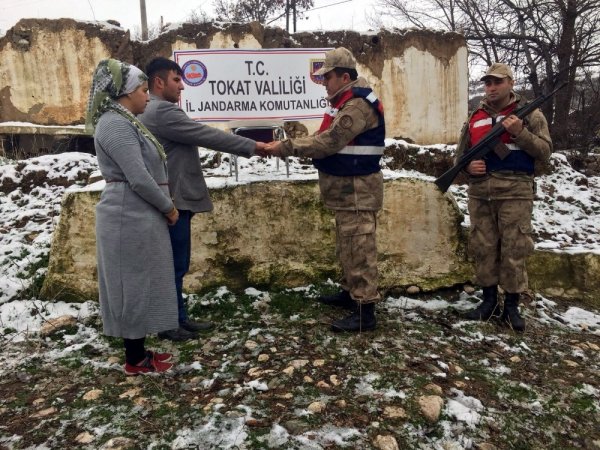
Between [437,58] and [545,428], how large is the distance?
24.3 ft

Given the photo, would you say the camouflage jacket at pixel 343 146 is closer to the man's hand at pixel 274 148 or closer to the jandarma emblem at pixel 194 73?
the man's hand at pixel 274 148

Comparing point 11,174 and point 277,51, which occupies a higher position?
point 277,51

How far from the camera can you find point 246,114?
14.2 ft

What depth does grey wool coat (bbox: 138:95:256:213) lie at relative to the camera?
10.1 feet

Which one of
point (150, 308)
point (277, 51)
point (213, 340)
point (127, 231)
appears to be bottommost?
point (213, 340)

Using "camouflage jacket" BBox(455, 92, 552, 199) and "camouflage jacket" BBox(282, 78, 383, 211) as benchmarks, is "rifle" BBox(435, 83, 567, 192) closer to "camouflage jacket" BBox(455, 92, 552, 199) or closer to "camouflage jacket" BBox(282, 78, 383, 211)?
"camouflage jacket" BBox(455, 92, 552, 199)

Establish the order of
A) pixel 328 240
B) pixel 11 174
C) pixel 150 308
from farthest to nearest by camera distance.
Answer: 1. pixel 11 174
2. pixel 328 240
3. pixel 150 308

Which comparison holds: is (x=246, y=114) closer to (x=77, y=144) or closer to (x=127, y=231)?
(x=127, y=231)

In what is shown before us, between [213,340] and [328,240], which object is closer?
[213,340]

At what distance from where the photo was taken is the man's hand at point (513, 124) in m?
3.21

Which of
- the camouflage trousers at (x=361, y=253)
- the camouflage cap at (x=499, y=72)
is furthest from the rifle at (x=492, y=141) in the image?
the camouflage trousers at (x=361, y=253)

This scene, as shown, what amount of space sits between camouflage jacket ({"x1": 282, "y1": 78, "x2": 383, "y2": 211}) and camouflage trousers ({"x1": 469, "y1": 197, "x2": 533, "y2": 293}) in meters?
0.92

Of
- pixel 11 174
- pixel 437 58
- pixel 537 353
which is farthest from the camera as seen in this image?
pixel 437 58

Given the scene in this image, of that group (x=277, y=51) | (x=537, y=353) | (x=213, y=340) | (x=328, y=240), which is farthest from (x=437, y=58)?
(x=213, y=340)
